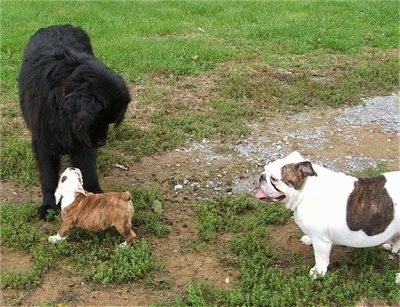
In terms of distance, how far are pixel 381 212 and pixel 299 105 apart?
10.8 ft

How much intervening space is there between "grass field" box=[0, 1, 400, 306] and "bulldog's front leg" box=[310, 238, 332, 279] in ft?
0.27

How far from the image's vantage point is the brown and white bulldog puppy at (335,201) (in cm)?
408

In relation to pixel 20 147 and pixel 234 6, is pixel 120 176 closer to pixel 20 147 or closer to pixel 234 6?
pixel 20 147

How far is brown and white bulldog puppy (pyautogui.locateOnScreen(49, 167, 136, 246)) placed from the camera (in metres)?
4.51

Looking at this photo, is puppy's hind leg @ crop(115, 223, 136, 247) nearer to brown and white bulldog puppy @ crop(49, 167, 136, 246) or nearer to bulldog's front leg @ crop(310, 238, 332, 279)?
brown and white bulldog puppy @ crop(49, 167, 136, 246)

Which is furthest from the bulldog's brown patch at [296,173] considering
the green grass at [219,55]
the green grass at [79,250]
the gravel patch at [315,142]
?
the green grass at [219,55]

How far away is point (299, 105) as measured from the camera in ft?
23.6

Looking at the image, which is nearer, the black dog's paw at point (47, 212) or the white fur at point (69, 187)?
the white fur at point (69, 187)

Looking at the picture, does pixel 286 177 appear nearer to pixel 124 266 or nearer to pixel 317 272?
pixel 317 272

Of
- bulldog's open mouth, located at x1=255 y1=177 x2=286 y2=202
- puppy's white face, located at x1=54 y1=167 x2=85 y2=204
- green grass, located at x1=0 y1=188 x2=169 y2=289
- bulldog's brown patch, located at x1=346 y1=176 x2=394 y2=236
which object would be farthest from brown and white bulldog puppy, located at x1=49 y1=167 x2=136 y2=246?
bulldog's brown patch, located at x1=346 y1=176 x2=394 y2=236

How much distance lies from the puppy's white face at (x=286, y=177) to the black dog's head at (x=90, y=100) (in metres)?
1.24

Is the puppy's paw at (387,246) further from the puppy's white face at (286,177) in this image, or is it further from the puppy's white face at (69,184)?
the puppy's white face at (69,184)

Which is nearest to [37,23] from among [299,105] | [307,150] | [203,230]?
[299,105]

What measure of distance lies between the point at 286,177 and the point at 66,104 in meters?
1.69
